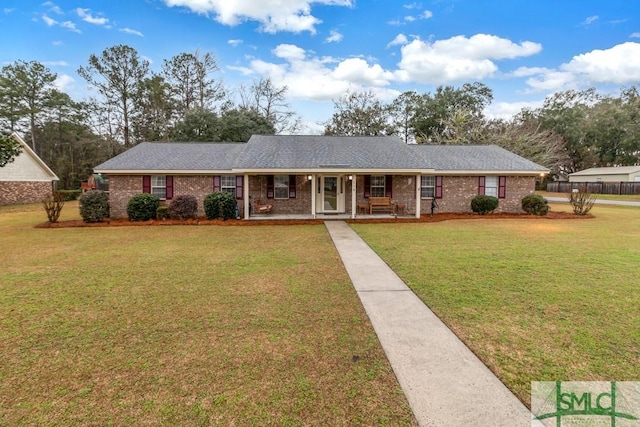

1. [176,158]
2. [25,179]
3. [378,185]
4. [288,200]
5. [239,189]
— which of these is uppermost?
[176,158]

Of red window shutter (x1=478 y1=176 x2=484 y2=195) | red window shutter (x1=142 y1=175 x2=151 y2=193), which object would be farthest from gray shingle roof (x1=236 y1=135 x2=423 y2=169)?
red window shutter (x1=142 y1=175 x2=151 y2=193)

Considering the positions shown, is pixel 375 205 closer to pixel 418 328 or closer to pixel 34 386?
pixel 418 328

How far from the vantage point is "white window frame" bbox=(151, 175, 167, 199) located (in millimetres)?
15961

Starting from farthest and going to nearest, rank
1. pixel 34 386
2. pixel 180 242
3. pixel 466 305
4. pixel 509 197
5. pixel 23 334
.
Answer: pixel 509 197
pixel 180 242
pixel 466 305
pixel 23 334
pixel 34 386

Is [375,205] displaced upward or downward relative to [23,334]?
upward

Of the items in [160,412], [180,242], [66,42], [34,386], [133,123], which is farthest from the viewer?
[133,123]

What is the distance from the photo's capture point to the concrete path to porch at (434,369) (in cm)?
249

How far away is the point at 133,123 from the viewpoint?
32781mm

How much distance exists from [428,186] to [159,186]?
13889mm

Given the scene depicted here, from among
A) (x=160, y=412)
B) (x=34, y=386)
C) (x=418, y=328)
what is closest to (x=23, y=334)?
(x=34, y=386)

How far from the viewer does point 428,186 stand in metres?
17.3

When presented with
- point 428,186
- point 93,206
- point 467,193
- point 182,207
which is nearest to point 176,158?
point 182,207

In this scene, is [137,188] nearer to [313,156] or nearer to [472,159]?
[313,156]

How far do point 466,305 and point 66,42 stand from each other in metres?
27.3
